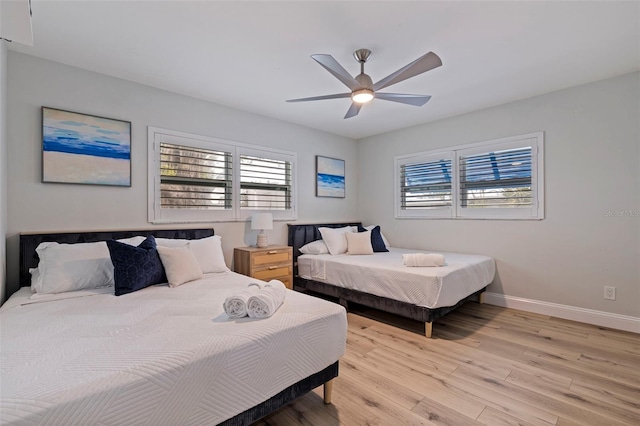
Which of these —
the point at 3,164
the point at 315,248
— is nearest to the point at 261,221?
the point at 315,248

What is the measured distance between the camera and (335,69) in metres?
2.20

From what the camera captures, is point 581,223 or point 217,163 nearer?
point 581,223

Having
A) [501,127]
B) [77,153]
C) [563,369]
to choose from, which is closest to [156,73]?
[77,153]

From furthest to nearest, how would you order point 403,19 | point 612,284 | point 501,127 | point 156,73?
point 501,127 < point 612,284 < point 156,73 < point 403,19

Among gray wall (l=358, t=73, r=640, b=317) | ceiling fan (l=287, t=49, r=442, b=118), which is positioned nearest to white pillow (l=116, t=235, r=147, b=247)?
ceiling fan (l=287, t=49, r=442, b=118)

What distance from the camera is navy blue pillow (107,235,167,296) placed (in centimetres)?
221

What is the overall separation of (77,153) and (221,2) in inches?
76.9

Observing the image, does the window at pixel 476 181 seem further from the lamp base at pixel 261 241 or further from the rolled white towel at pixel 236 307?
the rolled white towel at pixel 236 307

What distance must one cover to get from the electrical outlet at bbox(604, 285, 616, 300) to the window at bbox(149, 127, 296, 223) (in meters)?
3.74

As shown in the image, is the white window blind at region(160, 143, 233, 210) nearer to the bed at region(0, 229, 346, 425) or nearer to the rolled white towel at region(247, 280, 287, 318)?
the bed at region(0, 229, 346, 425)

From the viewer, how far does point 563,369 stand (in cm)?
229

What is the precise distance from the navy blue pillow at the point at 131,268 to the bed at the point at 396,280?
2.01 metres

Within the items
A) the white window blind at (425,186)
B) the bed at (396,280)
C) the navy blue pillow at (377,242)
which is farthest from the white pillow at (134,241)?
the white window blind at (425,186)

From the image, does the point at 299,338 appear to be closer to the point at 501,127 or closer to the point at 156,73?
the point at 156,73
